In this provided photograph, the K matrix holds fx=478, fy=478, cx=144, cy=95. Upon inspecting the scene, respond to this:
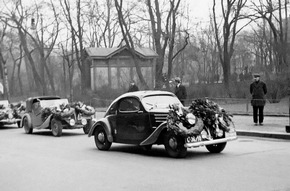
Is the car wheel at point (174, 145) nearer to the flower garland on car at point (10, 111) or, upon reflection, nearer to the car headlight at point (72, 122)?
the car headlight at point (72, 122)

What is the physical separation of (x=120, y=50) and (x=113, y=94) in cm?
1067

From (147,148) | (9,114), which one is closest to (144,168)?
(147,148)

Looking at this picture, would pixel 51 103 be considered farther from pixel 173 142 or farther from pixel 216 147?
pixel 173 142

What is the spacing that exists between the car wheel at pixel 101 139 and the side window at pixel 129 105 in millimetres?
933

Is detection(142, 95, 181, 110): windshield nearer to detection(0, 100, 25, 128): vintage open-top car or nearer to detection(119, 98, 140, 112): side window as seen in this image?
detection(119, 98, 140, 112): side window

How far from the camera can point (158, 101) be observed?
41.2 ft

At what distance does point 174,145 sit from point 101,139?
3.07m

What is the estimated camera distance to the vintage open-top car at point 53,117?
18.2 meters

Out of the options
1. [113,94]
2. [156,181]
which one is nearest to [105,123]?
[156,181]

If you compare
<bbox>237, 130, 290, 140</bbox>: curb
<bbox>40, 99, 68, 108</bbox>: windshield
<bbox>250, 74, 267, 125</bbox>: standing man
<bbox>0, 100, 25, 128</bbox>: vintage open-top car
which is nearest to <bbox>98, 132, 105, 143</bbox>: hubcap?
<bbox>237, 130, 290, 140</bbox>: curb

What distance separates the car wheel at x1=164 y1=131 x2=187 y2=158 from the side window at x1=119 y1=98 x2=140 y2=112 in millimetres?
1534

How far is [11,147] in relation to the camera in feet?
49.1

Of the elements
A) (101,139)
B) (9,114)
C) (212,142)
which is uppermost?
(9,114)

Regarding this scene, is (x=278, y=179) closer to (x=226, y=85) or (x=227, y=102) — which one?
(x=227, y=102)
